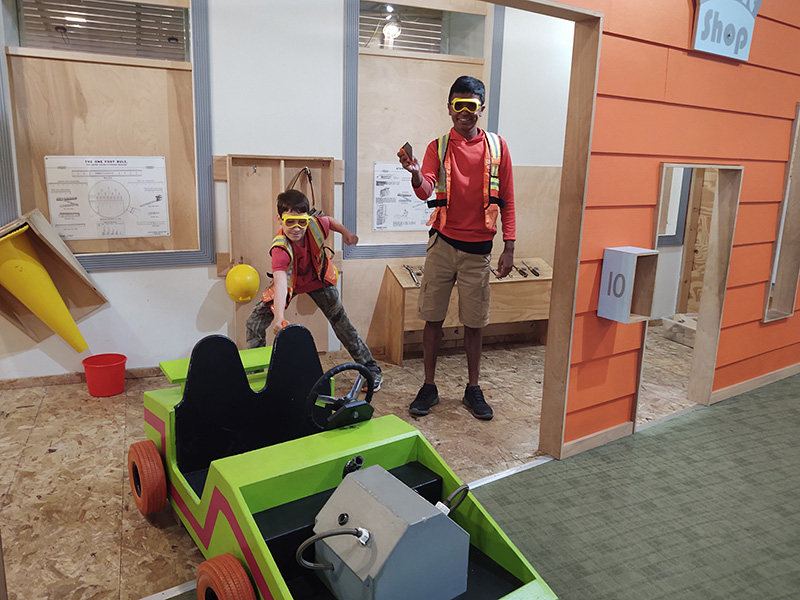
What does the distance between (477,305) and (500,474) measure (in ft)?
3.25

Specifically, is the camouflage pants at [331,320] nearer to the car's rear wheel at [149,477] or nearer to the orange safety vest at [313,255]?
the orange safety vest at [313,255]

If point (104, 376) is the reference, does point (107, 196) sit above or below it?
above

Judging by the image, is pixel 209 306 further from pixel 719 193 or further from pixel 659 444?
pixel 719 193

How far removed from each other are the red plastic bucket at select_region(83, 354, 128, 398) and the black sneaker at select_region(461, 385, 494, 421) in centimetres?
217

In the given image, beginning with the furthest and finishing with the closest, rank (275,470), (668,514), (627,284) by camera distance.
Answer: (627,284)
(668,514)
(275,470)

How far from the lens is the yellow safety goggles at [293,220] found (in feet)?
11.0

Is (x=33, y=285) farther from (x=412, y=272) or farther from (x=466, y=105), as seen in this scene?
(x=466, y=105)

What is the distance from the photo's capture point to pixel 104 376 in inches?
144

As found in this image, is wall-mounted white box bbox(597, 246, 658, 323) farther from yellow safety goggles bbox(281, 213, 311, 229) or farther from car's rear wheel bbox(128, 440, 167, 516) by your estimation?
car's rear wheel bbox(128, 440, 167, 516)

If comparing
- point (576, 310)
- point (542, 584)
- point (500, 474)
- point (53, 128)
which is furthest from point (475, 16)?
point (542, 584)

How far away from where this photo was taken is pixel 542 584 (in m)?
1.65

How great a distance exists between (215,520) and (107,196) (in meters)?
2.70

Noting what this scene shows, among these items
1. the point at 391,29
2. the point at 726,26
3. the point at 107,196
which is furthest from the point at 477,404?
the point at 391,29

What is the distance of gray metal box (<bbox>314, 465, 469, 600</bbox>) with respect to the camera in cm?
150
